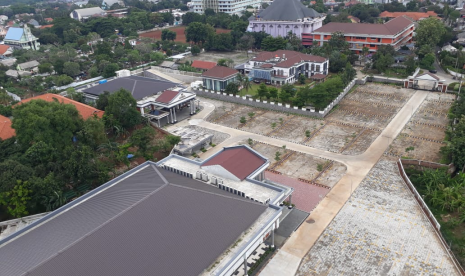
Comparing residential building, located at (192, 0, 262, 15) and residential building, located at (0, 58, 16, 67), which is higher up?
residential building, located at (192, 0, 262, 15)

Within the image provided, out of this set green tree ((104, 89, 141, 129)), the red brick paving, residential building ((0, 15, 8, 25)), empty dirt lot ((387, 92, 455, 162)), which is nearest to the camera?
the red brick paving

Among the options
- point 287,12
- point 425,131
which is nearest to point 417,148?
point 425,131

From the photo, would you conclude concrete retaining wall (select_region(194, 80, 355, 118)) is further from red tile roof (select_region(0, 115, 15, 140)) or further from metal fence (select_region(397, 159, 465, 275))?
red tile roof (select_region(0, 115, 15, 140))

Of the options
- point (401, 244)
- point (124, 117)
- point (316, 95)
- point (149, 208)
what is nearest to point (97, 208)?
point (149, 208)

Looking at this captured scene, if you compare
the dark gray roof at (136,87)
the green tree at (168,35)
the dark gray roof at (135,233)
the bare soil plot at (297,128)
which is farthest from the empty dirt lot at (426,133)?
the green tree at (168,35)

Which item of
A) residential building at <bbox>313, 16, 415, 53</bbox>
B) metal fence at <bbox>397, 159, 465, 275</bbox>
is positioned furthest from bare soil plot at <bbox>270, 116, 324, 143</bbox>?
residential building at <bbox>313, 16, 415, 53</bbox>

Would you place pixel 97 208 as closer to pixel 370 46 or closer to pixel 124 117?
pixel 124 117
